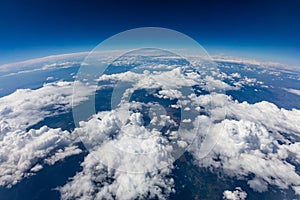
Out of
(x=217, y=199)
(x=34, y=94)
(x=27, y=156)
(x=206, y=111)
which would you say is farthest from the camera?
(x=34, y=94)

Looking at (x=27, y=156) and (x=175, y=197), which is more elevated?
(x=27, y=156)

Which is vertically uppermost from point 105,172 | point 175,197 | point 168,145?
point 168,145

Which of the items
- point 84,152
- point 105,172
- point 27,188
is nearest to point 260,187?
point 105,172

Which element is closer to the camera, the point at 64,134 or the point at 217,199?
the point at 217,199

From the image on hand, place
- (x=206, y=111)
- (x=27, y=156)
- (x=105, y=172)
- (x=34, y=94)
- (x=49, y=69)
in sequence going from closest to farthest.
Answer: (x=105, y=172) → (x=27, y=156) → (x=206, y=111) → (x=34, y=94) → (x=49, y=69)

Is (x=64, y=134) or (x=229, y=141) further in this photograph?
(x=64, y=134)

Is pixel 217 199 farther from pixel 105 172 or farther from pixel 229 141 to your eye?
pixel 105 172

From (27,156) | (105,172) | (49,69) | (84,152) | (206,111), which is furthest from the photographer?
(49,69)

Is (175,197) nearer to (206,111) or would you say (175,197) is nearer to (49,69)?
(206,111)

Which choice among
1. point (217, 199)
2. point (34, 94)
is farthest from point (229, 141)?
point (34, 94)
